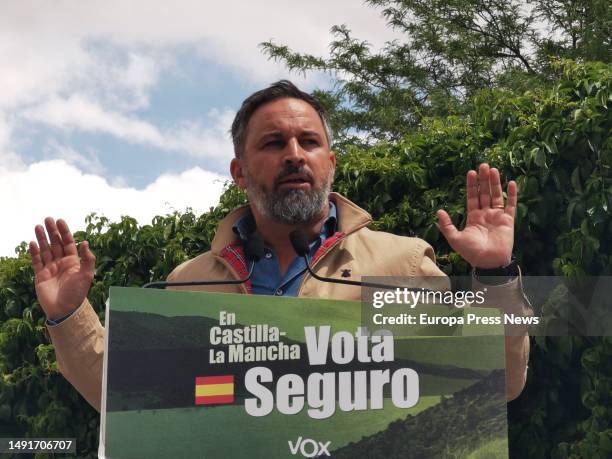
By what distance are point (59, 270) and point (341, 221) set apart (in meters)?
0.81

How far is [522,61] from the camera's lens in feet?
45.3

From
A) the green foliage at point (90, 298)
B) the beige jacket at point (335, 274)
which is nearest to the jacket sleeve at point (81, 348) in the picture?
the beige jacket at point (335, 274)

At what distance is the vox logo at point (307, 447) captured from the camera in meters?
1.72

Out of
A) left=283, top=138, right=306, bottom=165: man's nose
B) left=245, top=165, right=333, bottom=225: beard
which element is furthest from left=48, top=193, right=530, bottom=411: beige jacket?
left=283, top=138, right=306, bottom=165: man's nose

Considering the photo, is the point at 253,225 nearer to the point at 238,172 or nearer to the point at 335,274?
the point at 238,172

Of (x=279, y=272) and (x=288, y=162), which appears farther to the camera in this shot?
(x=279, y=272)

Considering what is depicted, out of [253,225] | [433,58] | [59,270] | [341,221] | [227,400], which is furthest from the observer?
[433,58]

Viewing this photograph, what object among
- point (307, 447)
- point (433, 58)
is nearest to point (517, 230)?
point (307, 447)

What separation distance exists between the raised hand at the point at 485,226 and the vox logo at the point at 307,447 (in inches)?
22.1

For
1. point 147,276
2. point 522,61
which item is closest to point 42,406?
point 147,276

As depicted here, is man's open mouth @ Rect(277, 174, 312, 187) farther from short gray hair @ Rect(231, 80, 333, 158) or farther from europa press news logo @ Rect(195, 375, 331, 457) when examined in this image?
europa press news logo @ Rect(195, 375, 331, 457)

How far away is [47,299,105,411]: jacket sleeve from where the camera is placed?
6.78ft

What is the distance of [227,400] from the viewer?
1719 millimetres

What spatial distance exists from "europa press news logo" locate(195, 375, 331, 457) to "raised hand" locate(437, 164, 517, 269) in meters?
0.56
